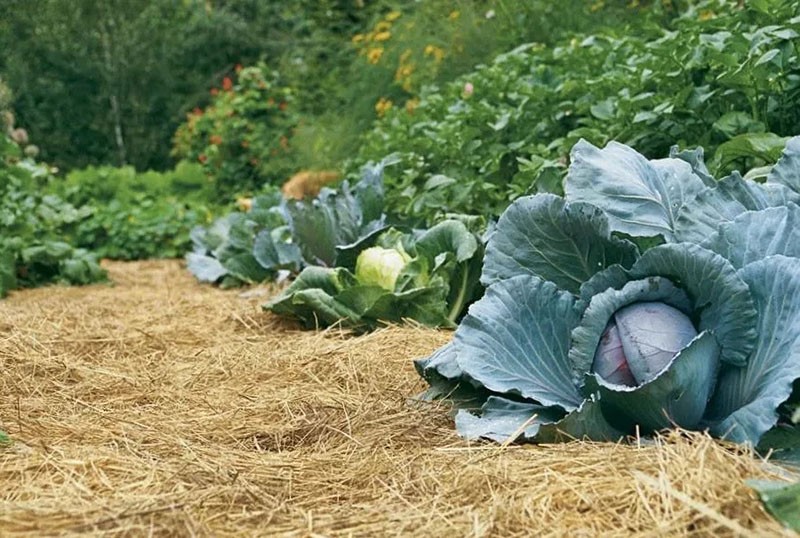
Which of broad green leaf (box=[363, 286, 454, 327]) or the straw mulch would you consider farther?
broad green leaf (box=[363, 286, 454, 327])

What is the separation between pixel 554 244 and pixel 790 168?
2.01 ft

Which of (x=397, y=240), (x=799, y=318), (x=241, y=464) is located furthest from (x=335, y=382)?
(x=799, y=318)

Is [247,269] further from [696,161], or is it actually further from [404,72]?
[696,161]

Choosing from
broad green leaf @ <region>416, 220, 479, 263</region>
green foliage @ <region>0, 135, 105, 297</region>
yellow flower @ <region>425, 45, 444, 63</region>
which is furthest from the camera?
yellow flower @ <region>425, 45, 444, 63</region>

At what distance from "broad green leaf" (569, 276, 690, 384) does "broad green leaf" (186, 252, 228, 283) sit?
3.57 metres

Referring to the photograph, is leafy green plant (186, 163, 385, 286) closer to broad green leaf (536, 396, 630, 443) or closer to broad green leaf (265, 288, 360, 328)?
broad green leaf (265, 288, 360, 328)

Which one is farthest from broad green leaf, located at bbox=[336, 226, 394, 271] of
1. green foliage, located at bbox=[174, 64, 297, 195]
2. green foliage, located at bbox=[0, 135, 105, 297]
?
green foliage, located at bbox=[174, 64, 297, 195]

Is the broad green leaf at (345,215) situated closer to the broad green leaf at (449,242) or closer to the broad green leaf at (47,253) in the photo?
the broad green leaf at (449,242)

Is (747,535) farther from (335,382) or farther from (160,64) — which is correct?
(160,64)

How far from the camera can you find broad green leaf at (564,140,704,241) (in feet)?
6.92

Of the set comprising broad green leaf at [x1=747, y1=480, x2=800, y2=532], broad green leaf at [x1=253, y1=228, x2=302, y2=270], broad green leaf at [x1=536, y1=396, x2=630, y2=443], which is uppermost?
broad green leaf at [x1=747, y1=480, x2=800, y2=532]

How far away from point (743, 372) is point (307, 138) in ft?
25.8

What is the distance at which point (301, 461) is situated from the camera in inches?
79.7

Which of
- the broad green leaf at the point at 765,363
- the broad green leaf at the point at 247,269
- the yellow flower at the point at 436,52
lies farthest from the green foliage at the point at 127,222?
the broad green leaf at the point at 765,363
